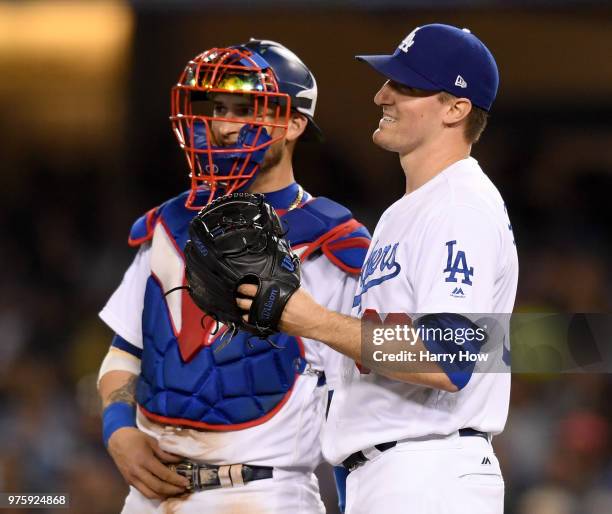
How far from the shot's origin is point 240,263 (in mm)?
2316

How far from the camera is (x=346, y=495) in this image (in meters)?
2.58

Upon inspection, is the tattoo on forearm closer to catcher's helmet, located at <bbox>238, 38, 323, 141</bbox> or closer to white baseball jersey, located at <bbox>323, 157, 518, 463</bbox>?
white baseball jersey, located at <bbox>323, 157, 518, 463</bbox>

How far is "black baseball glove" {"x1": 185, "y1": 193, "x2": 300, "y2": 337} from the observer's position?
7.50 feet

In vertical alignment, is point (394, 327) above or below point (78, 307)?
above

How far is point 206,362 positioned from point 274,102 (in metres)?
0.69

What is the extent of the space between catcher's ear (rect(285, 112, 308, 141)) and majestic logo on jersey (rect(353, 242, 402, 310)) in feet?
1.83

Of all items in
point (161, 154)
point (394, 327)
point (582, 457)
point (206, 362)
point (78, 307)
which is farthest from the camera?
point (161, 154)

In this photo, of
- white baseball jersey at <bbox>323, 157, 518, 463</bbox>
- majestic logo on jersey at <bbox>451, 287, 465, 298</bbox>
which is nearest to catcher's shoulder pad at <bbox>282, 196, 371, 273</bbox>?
white baseball jersey at <bbox>323, 157, 518, 463</bbox>

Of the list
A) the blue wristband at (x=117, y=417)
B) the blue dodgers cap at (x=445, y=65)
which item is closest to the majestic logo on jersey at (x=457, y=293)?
the blue dodgers cap at (x=445, y=65)

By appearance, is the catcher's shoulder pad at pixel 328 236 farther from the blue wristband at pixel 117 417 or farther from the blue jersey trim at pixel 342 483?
the blue wristband at pixel 117 417

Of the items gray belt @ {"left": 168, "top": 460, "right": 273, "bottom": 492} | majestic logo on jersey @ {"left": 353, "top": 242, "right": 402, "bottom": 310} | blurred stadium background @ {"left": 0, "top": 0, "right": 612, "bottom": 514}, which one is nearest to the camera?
majestic logo on jersey @ {"left": 353, "top": 242, "right": 402, "bottom": 310}

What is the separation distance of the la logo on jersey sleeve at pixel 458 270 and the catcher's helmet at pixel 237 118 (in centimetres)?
71

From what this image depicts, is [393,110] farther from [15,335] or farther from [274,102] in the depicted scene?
[15,335]

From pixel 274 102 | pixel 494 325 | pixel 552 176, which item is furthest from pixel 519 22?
pixel 494 325
